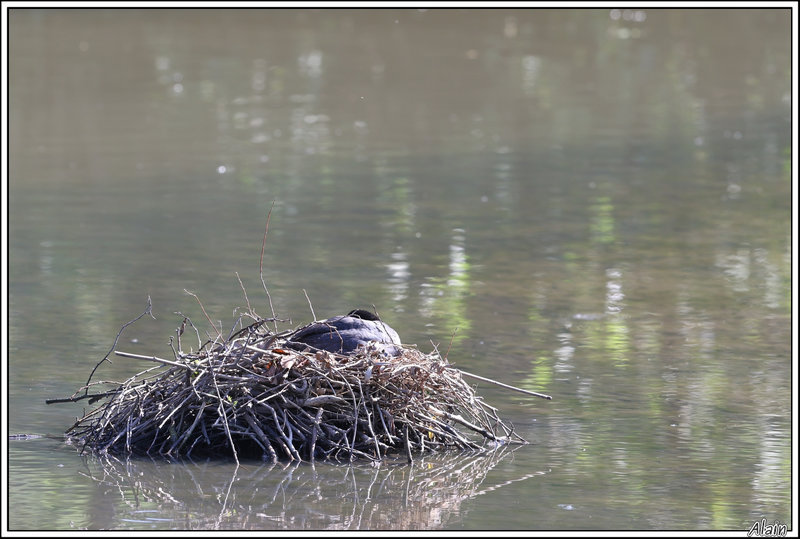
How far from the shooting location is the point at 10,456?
761 cm

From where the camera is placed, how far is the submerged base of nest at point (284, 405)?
7387 mm

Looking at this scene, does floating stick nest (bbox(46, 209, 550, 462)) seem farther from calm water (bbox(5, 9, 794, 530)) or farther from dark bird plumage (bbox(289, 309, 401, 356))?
calm water (bbox(5, 9, 794, 530))

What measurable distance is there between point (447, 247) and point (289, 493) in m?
6.58

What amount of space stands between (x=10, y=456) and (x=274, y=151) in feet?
36.6

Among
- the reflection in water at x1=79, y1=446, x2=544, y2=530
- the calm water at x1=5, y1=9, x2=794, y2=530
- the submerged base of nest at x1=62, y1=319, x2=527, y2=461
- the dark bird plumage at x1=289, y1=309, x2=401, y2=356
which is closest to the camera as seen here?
the reflection in water at x1=79, y1=446, x2=544, y2=530

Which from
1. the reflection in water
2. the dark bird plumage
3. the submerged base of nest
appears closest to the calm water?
the reflection in water

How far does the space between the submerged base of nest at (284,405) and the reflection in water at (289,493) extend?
0.43 ft

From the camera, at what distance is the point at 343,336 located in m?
7.71

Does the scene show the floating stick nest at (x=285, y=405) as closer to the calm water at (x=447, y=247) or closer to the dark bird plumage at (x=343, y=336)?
the dark bird plumage at (x=343, y=336)

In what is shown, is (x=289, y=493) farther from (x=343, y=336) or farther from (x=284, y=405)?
(x=343, y=336)

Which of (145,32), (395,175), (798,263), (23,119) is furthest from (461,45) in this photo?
(798,263)

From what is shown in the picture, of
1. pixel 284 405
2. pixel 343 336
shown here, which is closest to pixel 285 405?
pixel 284 405

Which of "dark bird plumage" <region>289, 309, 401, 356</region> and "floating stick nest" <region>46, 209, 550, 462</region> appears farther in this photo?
"dark bird plumage" <region>289, 309, 401, 356</region>

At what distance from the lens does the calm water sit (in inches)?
278
